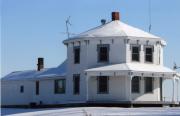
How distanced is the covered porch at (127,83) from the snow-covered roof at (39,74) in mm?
6176

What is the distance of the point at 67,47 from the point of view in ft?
164

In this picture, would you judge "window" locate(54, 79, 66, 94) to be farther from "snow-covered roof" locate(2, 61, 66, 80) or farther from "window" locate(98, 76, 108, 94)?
"window" locate(98, 76, 108, 94)

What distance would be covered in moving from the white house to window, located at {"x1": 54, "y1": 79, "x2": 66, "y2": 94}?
1026mm

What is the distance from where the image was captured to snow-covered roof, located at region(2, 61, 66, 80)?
53.9m

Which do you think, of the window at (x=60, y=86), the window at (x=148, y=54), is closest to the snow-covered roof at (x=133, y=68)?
the window at (x=148, y=54)

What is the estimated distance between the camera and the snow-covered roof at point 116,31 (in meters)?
47.1

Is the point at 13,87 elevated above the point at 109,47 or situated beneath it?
situated beneath

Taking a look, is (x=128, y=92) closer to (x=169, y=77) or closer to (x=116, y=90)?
(x=116, y=90)

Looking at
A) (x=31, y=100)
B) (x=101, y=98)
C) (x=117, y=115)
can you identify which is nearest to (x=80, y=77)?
(x=101, y=98)

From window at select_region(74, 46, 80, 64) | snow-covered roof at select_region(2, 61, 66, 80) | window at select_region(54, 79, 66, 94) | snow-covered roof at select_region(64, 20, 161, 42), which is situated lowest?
window at select_region(54, 79, 66, 94)

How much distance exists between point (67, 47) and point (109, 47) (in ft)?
15.6

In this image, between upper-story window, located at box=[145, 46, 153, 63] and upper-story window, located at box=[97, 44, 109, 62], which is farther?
upper-story window, located at box=[145, 46, 153, 63]

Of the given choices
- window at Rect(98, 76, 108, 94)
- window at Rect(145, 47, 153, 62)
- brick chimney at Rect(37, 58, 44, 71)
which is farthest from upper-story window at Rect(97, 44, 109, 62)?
brick chimney at Rect(37, 58, 44, 71)

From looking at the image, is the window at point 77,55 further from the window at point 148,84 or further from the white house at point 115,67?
the window at point 148,84
